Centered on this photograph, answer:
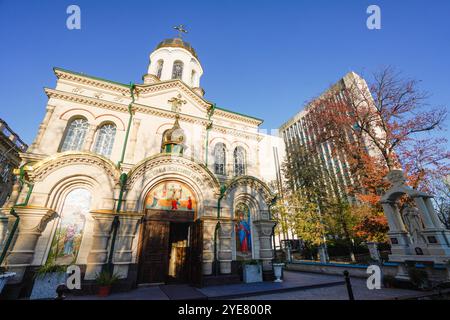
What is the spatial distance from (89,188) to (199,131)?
7.98 meters

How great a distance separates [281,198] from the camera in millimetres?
20859

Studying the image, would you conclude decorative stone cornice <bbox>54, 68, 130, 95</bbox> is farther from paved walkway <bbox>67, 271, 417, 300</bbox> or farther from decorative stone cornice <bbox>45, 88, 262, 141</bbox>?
paved walkway <bbox>67, 271, 417, 300</bbox>

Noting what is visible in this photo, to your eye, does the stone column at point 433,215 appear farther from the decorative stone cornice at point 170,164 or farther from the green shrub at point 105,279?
the green shrub at point 105,279

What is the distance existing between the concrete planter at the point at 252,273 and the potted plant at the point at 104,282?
20.7 ft

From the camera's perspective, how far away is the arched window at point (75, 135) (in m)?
11.8

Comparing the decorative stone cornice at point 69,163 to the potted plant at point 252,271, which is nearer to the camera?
the decorative stone cornice at point 69,163

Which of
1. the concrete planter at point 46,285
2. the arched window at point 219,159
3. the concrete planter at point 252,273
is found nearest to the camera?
the concrete planter at point 46,285

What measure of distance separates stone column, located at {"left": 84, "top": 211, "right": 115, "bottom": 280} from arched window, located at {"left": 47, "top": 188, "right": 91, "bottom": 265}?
871mm

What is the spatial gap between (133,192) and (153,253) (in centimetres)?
322

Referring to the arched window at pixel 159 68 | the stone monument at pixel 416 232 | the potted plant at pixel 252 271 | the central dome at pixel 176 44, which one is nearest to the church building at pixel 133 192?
the potted plant at pixel 252 271

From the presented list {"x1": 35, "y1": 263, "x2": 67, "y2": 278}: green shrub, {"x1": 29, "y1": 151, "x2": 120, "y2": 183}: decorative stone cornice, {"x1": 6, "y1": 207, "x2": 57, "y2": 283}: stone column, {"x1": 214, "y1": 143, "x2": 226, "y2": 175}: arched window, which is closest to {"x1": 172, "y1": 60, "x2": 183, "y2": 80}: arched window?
{"x1": 214, "y1": 143, "x2": 226, "y2": 175}: arched window

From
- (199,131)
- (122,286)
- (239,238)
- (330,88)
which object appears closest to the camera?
(122,286)
